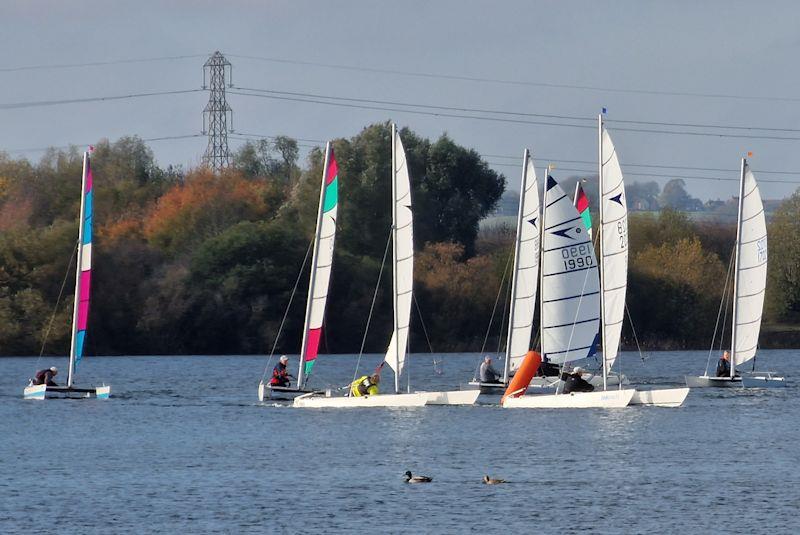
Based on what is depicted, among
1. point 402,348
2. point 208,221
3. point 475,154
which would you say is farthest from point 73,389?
point 475,154

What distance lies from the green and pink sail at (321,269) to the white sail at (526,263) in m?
7.88

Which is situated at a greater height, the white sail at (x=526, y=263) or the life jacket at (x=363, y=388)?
the white sail at (x=526, y=263)

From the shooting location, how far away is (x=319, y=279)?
51594mm

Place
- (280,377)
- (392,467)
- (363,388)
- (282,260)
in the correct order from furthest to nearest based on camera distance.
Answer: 1. (282,260)
2. (280,377)
3. (363,388)
4. (392,467)

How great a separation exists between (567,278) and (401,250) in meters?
7.13

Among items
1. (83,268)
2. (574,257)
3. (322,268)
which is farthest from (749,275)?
(83,268)

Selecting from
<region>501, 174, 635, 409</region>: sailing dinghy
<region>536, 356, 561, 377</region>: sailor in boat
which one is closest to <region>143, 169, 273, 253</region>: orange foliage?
<region>536, 356, 561, 377</region>: sailor in boat

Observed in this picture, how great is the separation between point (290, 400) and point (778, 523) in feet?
84.4

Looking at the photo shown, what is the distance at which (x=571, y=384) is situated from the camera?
48625mm

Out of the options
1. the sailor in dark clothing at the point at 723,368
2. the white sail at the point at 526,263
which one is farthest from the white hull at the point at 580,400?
the sailor in dark clothing at the point at 723,368

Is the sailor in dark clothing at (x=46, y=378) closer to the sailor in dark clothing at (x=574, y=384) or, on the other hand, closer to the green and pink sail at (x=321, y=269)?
the green and pink sail at (x=321, y=269)

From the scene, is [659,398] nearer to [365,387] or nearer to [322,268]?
[365,387]

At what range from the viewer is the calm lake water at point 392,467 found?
3034cm

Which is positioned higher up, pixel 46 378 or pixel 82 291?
pixel 82 291
